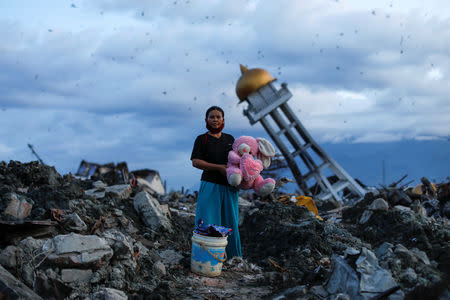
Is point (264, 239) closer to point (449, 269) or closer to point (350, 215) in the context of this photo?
point (449, 269)

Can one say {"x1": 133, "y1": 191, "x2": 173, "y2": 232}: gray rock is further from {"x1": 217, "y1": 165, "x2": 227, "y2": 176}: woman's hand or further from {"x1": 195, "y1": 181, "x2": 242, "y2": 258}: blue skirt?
{"x1": 217, "y1": 165, "x2": 227, "y2": 176}: woman's hand

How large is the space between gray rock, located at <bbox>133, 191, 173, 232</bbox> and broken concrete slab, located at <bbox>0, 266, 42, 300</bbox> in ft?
12.1

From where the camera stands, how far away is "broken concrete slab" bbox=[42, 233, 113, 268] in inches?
163

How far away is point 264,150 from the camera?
217 inches

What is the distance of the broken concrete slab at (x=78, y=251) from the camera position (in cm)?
414

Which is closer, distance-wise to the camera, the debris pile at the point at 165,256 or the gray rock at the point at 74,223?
the debris pile at the point at 165,256

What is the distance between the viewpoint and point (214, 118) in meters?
5.20

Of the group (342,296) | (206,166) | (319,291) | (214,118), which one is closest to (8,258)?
(206,166)

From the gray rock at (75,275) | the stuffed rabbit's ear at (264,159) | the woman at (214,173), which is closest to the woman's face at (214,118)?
the woman at (214,173)

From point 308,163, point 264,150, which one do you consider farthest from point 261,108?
point 264,150

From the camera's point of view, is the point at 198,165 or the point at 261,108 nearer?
the point at 198,165

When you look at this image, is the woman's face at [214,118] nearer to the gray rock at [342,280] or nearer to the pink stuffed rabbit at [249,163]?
the pink stuffed rabbit at [249,163]

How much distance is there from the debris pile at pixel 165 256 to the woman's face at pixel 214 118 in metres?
1.82

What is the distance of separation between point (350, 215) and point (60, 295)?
9.52 meters
